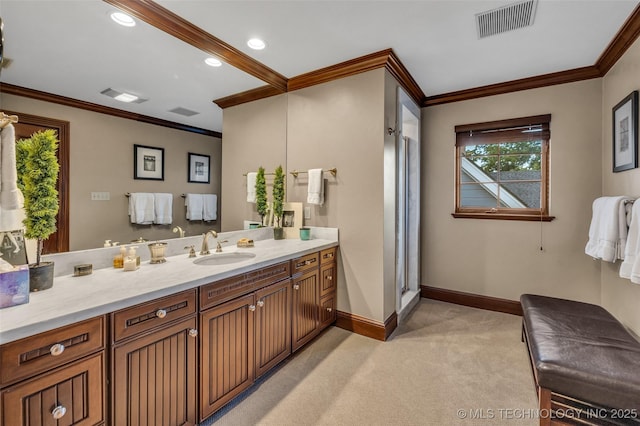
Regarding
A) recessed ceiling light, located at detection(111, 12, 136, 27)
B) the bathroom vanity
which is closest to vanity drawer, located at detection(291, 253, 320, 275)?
the bathroom vanity

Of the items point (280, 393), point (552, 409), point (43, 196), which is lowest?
point (280, 393)

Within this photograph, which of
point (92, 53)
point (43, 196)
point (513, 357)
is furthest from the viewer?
point (513, 357)

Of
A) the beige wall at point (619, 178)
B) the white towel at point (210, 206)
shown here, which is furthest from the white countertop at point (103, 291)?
the beige wall at point (619, 178)

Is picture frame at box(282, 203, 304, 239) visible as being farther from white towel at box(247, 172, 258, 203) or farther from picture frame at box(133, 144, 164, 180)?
picture frame at box(133, 144, 164, 180)

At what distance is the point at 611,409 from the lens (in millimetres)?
1390

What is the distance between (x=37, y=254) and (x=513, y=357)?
3148 mm

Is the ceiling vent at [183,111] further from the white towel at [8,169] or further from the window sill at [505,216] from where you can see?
the window sill at [505,216]

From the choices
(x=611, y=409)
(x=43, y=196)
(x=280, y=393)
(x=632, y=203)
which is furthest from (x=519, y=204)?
(x=43, y=196)

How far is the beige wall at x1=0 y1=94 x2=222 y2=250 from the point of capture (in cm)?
154

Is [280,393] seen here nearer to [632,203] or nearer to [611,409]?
[611,409]

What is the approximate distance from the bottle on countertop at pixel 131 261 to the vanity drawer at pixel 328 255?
1.41m

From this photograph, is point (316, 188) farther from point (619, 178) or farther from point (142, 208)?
point (619, 178)

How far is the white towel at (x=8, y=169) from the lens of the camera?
117 cm

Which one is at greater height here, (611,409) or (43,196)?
(43,196)
